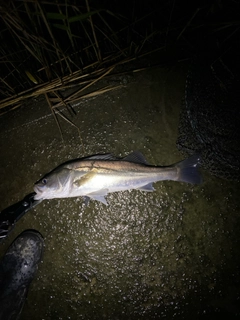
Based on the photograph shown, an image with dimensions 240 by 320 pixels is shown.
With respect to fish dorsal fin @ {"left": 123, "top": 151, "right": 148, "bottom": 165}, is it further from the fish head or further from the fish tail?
the fish head

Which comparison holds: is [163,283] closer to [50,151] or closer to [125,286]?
[125,286]

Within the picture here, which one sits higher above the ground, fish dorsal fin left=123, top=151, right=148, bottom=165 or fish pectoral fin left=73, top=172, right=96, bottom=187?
fish pectoral fin left=73, top=172, right=96, bottom=187

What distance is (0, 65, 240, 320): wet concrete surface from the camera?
2955 mm

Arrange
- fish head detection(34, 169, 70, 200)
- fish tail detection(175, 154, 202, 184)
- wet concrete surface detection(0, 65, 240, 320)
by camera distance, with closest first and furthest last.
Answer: fish head detection(34, 169, 70, 200) < fish tail detection(175, 154, 202, 184) < wet concrete surface detection(0, 65, 240, 320)

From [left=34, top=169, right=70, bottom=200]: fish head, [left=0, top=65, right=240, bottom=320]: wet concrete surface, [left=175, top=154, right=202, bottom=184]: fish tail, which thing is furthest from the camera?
[left=0, top=65, right=240, bottom=320]: wet concrete surface

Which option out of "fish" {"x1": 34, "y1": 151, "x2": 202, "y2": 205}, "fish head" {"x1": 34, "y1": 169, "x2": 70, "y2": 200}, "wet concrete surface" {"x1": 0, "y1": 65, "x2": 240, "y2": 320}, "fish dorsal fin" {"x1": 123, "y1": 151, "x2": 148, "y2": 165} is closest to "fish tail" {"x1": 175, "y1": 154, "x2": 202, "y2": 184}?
"fish" {"x1": 34, "y1": 151, "x2": 202, "y2": 205}

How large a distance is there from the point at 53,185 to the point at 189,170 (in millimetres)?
1738

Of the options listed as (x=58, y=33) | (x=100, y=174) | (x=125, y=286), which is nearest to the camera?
(x=100, y=174)

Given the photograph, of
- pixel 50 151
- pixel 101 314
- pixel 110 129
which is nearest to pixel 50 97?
pixel 50 151

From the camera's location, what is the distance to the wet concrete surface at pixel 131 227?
296cm

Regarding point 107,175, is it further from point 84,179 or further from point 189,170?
point 189,170

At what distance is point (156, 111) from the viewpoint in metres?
3.40

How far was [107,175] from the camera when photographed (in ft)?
9.23

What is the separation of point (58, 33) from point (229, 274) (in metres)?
4.52
